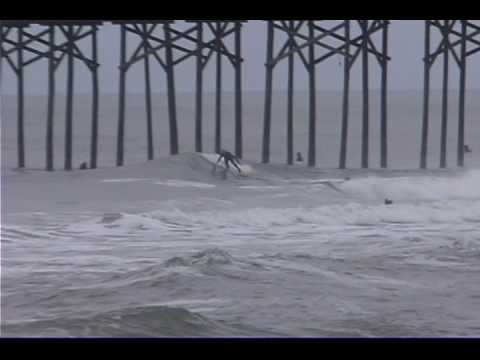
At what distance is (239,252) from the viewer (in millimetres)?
9047

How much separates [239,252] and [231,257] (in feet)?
2.26

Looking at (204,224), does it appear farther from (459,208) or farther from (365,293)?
(365,293)

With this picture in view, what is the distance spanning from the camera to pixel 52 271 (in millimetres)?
7652

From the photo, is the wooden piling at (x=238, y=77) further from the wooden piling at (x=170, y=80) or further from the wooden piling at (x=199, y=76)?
the wooden piling at (x=170, y=80)

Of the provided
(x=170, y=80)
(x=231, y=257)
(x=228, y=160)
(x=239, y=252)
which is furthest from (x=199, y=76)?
(x=231, y=257)

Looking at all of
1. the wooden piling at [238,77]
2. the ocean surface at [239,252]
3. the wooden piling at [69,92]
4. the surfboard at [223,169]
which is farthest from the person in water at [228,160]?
the wooden piling at [69,92]

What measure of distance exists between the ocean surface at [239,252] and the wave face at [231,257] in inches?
0.7

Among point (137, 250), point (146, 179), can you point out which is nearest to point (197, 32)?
point (146, 179)

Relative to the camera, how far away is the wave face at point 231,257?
231 inches

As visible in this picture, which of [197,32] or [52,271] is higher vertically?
[197,32]

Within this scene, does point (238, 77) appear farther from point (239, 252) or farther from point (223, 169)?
point (239, 252)

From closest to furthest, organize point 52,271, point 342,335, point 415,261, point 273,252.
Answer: point 342,335
point 52,271
point 415,261
point 273,252

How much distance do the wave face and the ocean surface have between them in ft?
0.05
